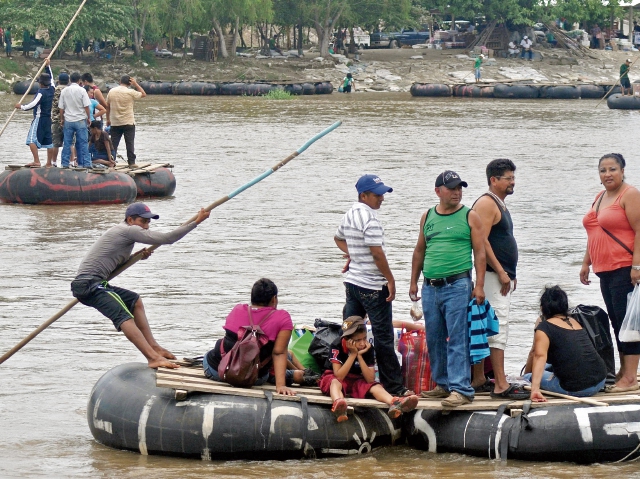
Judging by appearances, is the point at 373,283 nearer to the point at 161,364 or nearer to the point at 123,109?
the point at 161,364

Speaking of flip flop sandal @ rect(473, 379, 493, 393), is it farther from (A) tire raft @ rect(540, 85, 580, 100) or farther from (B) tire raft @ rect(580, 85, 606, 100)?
(B) tire raft @ rect(580, 85, 606, 100)

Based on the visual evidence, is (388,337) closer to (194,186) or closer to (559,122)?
(194,186)

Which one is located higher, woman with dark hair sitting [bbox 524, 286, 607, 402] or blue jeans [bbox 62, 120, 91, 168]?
blue jeans [bbox 62, 120, 91, 168]

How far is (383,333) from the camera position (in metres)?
7.14

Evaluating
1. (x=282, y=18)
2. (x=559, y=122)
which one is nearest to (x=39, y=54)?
(x=282, y=18)

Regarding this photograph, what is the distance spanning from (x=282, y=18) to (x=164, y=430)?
58883 mm

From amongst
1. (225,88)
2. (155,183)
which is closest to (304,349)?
(155,183)

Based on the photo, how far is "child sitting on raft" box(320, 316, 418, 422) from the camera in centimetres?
699

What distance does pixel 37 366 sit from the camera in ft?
29.4

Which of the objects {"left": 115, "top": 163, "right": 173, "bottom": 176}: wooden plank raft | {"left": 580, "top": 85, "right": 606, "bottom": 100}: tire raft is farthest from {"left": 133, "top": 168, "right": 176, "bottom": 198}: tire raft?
{"left": 580, "top": 85, "right": 606, "bottom": 100}: tire raft

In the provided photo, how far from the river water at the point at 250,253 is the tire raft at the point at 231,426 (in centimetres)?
8

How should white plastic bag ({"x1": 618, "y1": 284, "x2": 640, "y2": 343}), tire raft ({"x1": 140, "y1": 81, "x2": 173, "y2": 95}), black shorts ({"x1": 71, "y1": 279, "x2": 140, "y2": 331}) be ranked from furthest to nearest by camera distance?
1. tire raft ({"x1": 140, "y1": 81, "x2": 173, "y2": 95})
2. black shorts ({"x1": 71, "y1": 279, "x2": 140, "y2": 331})
3. white plastic bag ({"x1": 618, "y1": 284, "x2": 640, "y2": 343})

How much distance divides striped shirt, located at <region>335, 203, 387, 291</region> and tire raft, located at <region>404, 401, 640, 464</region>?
982mm

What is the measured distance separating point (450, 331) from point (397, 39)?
6938cm
